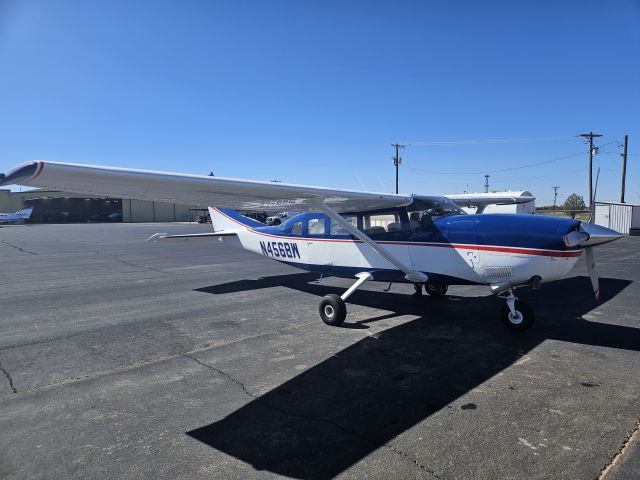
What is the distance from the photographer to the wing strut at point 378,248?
6.37m

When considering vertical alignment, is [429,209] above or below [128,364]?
above

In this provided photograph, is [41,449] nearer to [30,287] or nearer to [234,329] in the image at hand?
[234,329]

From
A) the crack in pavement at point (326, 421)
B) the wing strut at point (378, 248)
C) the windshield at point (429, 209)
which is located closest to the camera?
the crack in pavement at point (326, 421)

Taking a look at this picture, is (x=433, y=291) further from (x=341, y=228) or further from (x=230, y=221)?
(x=230, y=221)

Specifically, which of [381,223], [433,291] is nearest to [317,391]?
[381,223]

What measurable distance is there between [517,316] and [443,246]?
1.44m

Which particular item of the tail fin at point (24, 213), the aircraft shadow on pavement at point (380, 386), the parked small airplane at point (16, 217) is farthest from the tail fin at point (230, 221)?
the tail fin at point (24, 213)

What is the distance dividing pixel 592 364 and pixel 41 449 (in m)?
5.42

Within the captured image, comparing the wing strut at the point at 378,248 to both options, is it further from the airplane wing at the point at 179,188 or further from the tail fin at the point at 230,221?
the tail fin at the point at 230,221

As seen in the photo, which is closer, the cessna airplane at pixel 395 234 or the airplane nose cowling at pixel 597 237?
the cessna airplane at pixel 395 234

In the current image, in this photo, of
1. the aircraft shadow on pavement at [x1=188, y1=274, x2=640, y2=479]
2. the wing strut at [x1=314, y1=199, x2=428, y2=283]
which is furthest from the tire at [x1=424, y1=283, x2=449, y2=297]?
the wing strut at [x1=314, y1=199, x2=428, y2=283]

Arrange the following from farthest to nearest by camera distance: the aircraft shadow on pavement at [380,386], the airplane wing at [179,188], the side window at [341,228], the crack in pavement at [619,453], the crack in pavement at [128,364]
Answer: the side window at [341,228]
the crack in pavement at [128,364]
the airplane wing at [179,188]
the aircraft shadow on pavement at [380,386]
the crack in pavement at [619,453]

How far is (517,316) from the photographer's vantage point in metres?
5.67

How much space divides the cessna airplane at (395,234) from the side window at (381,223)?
18 mm
